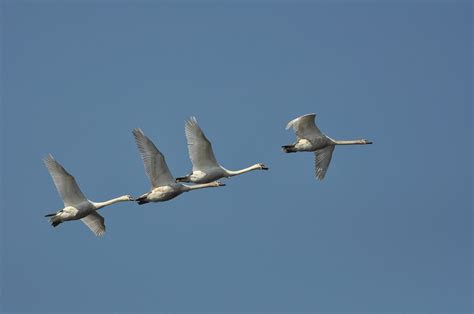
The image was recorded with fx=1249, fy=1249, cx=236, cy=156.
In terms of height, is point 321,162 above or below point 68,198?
above

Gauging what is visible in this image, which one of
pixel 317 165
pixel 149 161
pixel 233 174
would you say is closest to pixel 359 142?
pixel 317 165

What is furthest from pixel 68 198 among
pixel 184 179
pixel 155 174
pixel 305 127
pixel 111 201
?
pixel 305 127

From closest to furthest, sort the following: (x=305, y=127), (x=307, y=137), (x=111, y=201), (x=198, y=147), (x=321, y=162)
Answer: (x=198, y=147) < (x=305, y=127) < (x=111, y=201) < (x=307, y=137) < (x=321, y=162)

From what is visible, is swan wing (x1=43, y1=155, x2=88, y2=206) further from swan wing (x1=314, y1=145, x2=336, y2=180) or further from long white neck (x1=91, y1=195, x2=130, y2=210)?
swan wing (x1=314, y1=145, x2=336, y2=180)

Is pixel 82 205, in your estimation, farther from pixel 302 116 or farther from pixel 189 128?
pixel 302 116

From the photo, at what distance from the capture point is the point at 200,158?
223ft

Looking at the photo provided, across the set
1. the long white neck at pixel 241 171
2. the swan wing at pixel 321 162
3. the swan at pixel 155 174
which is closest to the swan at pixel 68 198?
the swan at pixel 155 174

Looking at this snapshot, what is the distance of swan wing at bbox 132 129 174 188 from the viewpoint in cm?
6619

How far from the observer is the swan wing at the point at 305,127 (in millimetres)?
69688

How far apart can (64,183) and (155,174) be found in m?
5.19

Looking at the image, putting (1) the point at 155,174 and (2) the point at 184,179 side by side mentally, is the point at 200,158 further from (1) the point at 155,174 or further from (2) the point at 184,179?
(1) the point at 155,174

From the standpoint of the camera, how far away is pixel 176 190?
67312 millimetres

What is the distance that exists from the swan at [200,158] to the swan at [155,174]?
0.68m

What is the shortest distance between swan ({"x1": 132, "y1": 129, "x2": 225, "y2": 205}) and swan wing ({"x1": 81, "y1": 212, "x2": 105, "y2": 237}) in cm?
697
